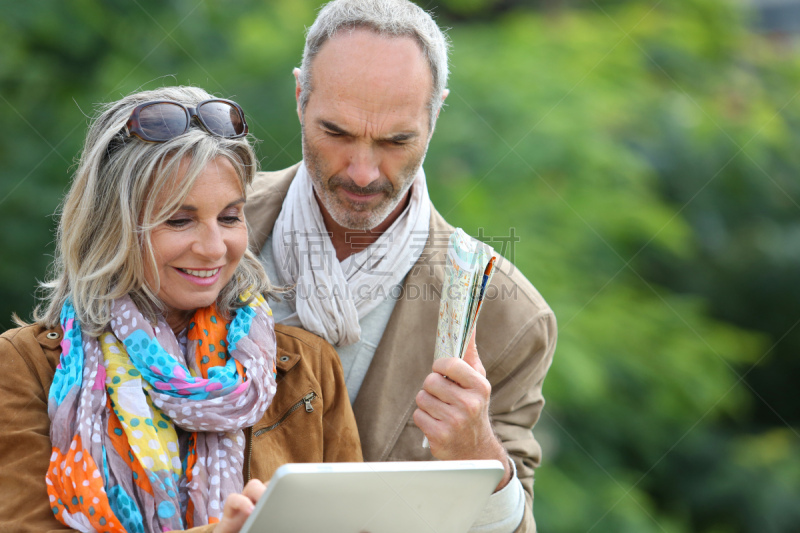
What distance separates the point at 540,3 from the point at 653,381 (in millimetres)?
4499

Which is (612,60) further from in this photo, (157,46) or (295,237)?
(295,237)

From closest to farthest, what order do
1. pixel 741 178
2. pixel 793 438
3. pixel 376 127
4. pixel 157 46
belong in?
pixel 376 127 → pixel 157 46 → pixel 793 438 → pixel 741 178

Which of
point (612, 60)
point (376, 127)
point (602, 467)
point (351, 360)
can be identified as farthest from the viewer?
point (612, 60)

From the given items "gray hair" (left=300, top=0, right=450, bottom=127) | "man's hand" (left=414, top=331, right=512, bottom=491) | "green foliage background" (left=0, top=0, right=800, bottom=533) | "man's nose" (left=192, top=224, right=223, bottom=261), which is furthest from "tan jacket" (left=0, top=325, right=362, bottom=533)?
"green foliage background" (left=0, top=0, right=800, bottom=533)

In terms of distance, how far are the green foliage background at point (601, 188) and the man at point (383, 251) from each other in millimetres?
1627

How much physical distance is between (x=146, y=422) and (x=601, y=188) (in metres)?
3.98

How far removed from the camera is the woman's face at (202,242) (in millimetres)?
2203

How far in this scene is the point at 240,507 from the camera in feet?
5.42

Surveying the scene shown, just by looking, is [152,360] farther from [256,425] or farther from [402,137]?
[402,137]

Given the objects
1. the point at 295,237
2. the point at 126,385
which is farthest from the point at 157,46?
the point at 126,385

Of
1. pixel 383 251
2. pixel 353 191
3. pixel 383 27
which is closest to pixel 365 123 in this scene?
pixel 353 191

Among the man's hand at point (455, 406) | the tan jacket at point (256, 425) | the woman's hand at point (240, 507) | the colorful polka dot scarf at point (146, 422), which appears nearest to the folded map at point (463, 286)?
the man's hand at point (455, 406)

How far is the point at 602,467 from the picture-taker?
5688mm

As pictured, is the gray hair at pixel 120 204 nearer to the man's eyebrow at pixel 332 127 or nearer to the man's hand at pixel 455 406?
the man's eyebrow at pixel 332 127
